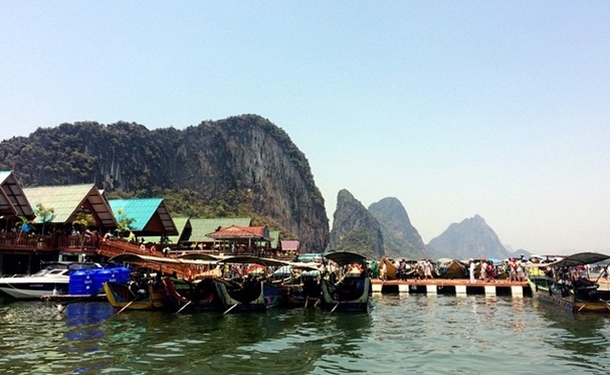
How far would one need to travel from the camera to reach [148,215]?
4338 centimetres

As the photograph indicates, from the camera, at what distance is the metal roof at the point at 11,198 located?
98.3 ft

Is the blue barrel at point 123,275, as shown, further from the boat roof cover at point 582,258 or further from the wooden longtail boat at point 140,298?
the boat roof cover at point 582,258

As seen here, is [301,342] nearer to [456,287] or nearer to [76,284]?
[76,284]

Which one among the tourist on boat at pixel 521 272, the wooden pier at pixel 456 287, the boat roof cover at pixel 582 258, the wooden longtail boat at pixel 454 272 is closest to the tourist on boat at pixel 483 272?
the wooden pier at pixel 456 287

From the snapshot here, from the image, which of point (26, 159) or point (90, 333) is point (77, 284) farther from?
point (26, 159)

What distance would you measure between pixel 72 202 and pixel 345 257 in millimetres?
21828

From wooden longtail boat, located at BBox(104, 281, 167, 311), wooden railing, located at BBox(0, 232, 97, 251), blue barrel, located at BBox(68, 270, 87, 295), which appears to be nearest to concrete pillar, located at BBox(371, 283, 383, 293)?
wooden longtail boat, located at BBox(104, 281, 167, 311)

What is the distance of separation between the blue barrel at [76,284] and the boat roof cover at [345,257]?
13.2m

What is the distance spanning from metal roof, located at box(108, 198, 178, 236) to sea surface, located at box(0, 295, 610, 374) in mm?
20266

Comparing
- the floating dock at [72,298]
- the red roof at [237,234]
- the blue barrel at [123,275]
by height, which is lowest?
the floating dock at [72,298]

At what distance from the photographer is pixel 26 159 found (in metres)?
110

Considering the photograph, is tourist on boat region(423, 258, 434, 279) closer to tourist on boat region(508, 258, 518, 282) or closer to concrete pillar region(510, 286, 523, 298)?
tourist on boat region(508, 258, 518, 282)

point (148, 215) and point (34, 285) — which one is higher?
point (148, 215)

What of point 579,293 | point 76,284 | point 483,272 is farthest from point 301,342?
point 483,272
